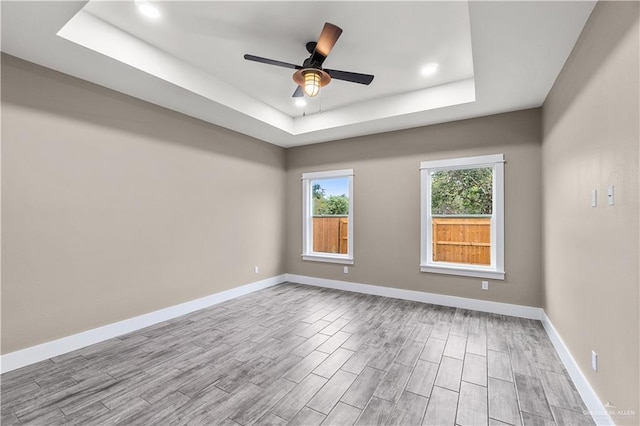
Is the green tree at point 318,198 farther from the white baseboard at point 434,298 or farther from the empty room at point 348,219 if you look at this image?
the white baseboard at point 434,298

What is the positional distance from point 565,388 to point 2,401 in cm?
424

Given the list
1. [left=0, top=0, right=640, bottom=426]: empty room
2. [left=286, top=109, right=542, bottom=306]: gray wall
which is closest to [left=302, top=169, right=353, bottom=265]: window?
[left=286, top=109, right=542, bottom=306]: gray wall

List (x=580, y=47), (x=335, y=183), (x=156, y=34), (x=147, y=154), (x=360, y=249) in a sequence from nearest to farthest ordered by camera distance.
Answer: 1. (x=580, y=47)
2. (x=156, y=34)
3. (x=147, y=154)
4. (x=360, y=249)
5. (x=335, y=183)

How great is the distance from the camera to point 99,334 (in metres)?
3.04

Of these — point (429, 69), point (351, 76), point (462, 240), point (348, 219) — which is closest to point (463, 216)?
point (462, 240)

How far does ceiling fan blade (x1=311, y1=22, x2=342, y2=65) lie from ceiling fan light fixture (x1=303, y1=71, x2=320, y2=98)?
11 centimetres

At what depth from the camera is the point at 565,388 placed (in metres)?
2.20

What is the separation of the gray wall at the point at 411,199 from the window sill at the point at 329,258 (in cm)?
10

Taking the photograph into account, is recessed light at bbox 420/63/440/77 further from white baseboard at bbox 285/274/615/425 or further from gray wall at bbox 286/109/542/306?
white baseboard at bbox 285/274/615/425

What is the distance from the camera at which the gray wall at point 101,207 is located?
8.39 ft

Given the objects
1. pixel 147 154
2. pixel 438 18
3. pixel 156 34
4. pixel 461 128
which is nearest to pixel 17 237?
pixel 147 154

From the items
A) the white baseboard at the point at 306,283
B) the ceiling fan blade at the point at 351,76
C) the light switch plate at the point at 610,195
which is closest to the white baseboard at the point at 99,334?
the white baseboard at the point at 306,283

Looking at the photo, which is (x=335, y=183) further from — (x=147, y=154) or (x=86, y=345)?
(x=86, y=345)

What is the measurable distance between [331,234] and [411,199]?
171 centimetres
